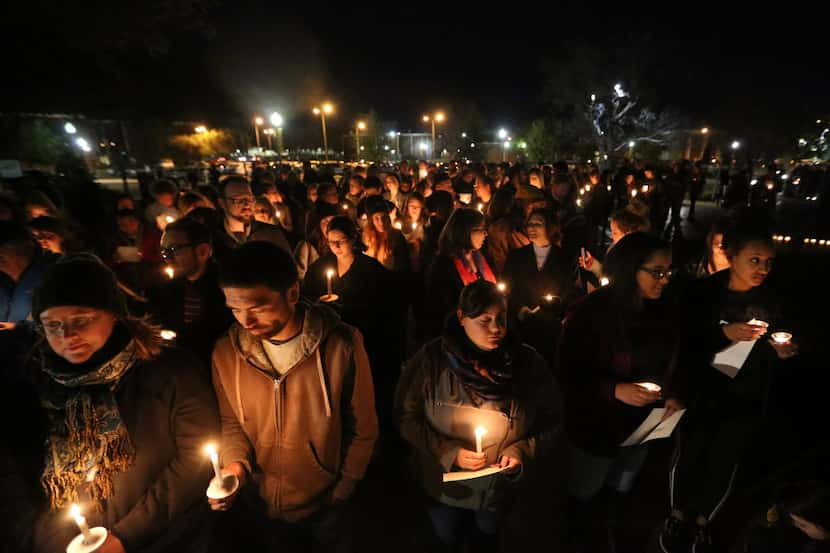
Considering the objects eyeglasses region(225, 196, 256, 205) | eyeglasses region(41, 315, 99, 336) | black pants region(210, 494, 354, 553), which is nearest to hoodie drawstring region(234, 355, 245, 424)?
black pants region(210, 494, 354, 553)

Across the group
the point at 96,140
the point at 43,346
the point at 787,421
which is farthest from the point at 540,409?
the point at 96,140

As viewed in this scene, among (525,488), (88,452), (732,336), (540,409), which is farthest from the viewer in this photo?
(525,488)

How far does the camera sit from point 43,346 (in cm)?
175

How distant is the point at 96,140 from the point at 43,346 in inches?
2302

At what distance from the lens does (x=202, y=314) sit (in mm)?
3131

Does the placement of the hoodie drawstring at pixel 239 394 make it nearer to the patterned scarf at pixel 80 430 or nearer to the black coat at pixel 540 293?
the patterned scarf at pixel 80 430

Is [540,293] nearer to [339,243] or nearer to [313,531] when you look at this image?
[339,243]

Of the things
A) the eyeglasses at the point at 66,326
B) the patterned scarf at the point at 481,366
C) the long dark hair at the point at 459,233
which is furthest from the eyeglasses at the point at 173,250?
the long dark hair at the point at 459,233

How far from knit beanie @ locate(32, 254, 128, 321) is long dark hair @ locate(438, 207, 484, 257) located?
2.79 m

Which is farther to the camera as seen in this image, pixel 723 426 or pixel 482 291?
pixel 723 426

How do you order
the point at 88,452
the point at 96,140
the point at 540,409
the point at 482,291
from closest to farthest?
1. the point at 88,452
2. the point at 482,291
3. the point at 540,409
4. the point at 96,140

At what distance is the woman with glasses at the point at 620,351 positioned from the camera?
8.49ft

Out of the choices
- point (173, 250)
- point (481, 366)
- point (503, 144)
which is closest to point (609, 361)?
point (481, 366)

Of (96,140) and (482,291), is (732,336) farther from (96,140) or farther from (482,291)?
(96,140)
